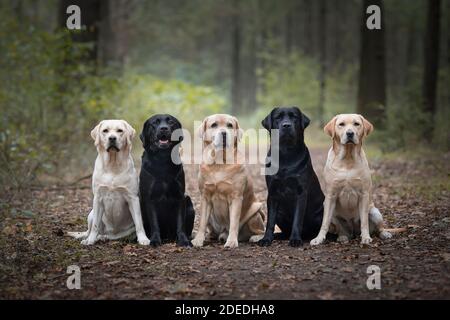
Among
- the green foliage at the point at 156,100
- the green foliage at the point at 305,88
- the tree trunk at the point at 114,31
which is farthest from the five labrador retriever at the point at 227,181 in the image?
the green foliage at the point at 305,88

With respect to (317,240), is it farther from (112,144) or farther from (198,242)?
(112,144)

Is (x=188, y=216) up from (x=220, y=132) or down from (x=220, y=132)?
down

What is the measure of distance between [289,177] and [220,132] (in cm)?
87

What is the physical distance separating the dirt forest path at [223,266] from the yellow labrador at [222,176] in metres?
0.29

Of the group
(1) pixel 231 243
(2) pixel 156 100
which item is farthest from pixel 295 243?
(2) pixel 156 100

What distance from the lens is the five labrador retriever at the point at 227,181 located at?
19.8ft

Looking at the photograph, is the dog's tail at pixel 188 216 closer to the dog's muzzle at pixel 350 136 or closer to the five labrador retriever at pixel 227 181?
the five labrador retriever at pixel 227 181

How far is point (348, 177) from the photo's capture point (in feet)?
19.6

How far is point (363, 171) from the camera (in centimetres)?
599

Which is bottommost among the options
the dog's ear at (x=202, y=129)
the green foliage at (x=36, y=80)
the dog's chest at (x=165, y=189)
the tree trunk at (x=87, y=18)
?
the dog's chest at (x=165, y=189)

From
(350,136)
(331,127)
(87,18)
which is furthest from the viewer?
(87,18)

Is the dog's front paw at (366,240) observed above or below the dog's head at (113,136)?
below

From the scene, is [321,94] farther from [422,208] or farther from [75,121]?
[422,208]

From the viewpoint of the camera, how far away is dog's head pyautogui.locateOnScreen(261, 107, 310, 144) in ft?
19.8
